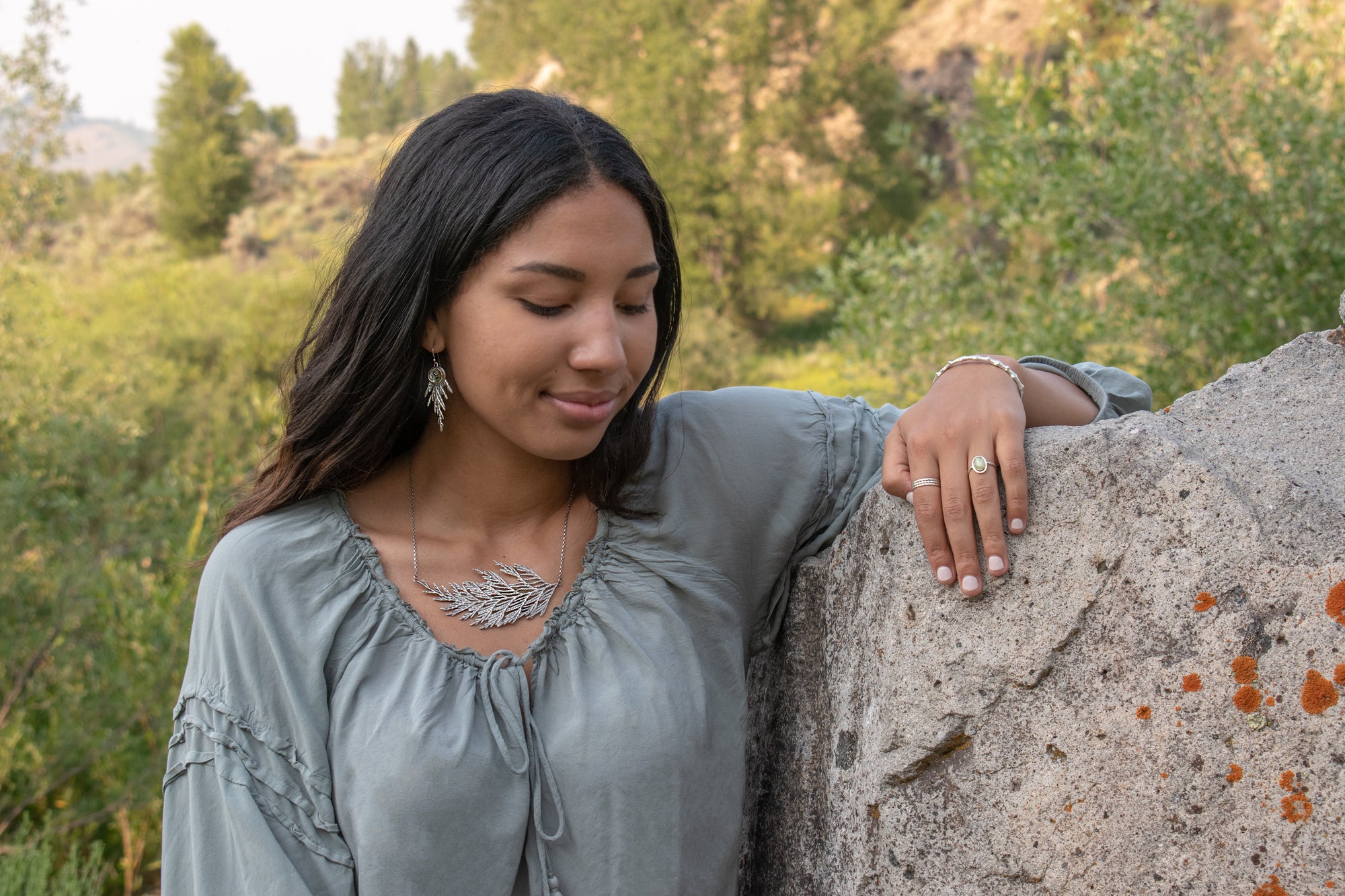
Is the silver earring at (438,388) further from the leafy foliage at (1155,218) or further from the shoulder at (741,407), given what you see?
the leafy foliage at (1155,218)

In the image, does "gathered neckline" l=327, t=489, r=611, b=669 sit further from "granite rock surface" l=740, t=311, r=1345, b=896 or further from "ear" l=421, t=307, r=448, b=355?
"granite rock surface" l=740, t=311, r=1345, b=896

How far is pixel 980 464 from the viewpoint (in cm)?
141

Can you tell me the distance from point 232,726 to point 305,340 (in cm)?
74

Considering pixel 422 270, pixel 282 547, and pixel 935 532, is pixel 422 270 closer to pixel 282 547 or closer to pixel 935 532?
pixel 282 547

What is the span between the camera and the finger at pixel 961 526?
4.63 ft

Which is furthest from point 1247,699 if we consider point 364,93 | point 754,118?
point 364,93

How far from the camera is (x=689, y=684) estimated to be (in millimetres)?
1685

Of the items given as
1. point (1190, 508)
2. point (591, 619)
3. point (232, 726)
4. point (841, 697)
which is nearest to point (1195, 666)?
point (1190, 508)

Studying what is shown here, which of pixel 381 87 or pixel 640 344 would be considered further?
pixel 381 87

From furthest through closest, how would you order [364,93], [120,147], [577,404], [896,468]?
[364,93] → [120,147] → [577,404] → [896,468]

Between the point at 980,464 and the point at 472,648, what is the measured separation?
91 cm

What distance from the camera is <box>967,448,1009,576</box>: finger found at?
140 centimetres

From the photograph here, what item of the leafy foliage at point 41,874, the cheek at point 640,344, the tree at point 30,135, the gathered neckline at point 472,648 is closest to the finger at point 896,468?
the cheek at point 640,344

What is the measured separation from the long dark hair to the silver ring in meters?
0.64
